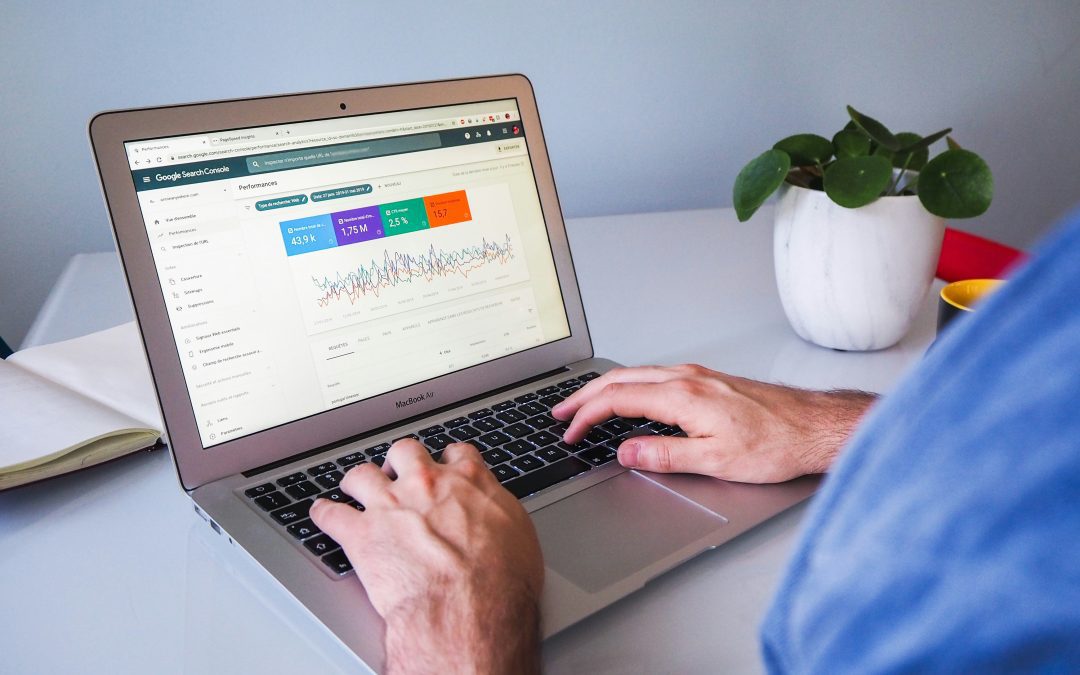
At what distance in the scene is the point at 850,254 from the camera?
3.24 ft

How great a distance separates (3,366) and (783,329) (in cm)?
93

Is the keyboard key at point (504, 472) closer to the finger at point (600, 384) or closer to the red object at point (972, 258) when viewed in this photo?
the finger at point (600, 384)

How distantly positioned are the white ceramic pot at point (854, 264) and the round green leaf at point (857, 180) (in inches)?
1.0

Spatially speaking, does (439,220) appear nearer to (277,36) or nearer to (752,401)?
(752,401)

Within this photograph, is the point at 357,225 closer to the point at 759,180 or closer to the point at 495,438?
the point at 495,438

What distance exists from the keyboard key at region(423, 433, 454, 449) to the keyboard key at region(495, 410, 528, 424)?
0.06 meters

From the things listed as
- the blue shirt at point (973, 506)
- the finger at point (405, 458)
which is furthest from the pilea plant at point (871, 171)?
the blue shirt at point (973, 506)

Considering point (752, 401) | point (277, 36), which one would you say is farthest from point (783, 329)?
point (277, 36)

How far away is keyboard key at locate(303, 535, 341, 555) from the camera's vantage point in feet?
2.04

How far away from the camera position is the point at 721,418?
74 cm

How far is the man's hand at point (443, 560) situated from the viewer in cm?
52

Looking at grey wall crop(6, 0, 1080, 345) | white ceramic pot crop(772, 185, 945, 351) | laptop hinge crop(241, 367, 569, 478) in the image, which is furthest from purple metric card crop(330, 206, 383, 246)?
grey wall crop(6, 0, 1080, 345)

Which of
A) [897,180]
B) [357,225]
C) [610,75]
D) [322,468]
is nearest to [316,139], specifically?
[357,225]

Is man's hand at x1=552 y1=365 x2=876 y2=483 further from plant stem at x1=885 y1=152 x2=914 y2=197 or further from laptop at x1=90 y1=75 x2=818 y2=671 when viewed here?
plant stem at x1=885 y1=152 x2=914 y2=197
